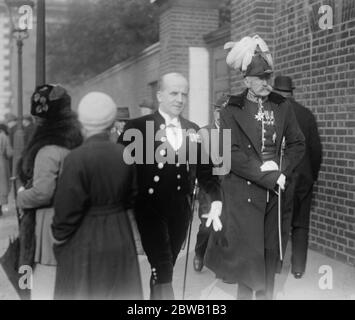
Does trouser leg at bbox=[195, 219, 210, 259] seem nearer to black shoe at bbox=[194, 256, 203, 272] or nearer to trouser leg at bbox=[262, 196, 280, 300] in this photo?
black shoe at bbox=[194, 256, 203, 272]

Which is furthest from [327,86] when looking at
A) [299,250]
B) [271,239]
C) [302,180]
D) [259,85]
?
[271,239]

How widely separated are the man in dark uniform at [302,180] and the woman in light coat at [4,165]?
5754 mm

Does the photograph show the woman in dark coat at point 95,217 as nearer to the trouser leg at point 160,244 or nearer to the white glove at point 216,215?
the trouser leg at point 160,244

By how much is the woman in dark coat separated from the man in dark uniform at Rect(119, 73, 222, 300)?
2.61ft

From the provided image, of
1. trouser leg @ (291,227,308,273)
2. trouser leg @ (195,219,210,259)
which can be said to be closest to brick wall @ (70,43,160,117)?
trouser leg @ (195,219,210,259)

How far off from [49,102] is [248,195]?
1.48 metres

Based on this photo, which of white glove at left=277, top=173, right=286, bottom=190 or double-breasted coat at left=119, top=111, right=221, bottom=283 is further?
double-breasted coat at left=119, top=111, right=221, bottom=283

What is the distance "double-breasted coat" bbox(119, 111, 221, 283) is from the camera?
4004mm

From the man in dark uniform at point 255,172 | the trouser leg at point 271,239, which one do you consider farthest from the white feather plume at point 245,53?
the trouser leg at point 271,239

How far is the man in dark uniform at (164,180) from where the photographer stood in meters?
3.99

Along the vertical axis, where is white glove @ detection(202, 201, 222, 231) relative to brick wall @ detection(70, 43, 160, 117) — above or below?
below

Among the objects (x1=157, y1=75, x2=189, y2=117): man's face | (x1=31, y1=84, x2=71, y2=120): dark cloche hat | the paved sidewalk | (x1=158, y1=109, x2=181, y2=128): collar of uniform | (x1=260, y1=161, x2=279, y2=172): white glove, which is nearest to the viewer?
(x1=31, y1=84, x2=71, y2=120): dark cloche hat

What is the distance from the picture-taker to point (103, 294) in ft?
10.4

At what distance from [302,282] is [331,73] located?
214cm
